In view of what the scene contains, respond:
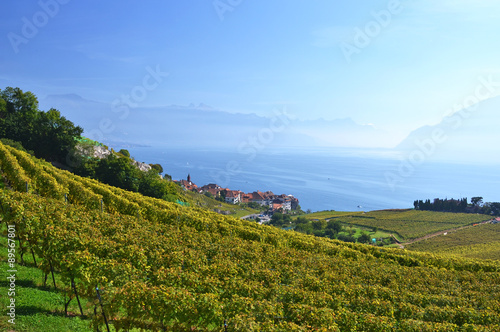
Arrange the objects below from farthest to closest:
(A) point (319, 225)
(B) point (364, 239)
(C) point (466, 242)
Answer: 1. (A) point (319, 225)
2. (B) point (364, 239)
3. (C) point (466, 242)

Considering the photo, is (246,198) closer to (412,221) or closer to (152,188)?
(412,221)

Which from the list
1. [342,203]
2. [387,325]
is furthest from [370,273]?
[342,203]

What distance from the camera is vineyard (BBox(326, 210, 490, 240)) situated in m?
84.2

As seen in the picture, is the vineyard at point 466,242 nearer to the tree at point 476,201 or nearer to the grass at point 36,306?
the tree at point 476,201

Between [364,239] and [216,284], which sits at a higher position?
[216,284]

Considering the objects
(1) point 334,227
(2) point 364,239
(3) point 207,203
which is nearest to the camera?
(2) point 364,239

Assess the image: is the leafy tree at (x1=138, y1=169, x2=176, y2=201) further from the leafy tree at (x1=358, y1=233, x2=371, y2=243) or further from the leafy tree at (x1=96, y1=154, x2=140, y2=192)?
the leafy tree at (x1=358, y1=233, x2=371, y2=243)

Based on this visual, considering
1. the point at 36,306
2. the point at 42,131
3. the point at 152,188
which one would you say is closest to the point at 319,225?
the point at 152,188

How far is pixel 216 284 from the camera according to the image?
8.81 m

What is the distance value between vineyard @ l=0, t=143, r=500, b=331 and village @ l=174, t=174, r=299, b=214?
4838 inches

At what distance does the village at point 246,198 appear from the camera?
14214 cm

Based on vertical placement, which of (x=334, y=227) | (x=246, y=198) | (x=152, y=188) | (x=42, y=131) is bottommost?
(x=334, y=227)

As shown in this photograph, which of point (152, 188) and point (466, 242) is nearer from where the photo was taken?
point (152, 188)

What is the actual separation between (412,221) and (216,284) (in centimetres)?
10333
